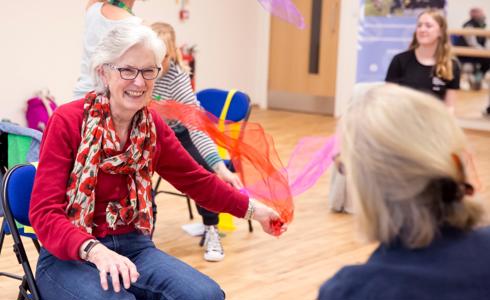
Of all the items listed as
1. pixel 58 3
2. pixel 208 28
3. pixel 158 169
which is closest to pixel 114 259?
pixel 158 169

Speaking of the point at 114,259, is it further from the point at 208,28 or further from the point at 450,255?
the point at 208,28

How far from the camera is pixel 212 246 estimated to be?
4.16 m

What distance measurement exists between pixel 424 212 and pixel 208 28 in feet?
26.6

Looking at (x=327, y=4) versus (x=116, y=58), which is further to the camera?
(x=327, y=4)

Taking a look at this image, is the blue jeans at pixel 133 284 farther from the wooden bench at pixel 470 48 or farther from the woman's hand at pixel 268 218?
the wooden bench at pixel 470 48

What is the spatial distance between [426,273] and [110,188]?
1276 millimetres

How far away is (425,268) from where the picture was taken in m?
1.32

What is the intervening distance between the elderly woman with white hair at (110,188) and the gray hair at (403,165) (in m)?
0.91

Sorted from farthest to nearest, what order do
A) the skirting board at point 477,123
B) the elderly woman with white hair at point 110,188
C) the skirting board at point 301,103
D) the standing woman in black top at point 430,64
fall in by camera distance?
the skirting board at point 301,103 → the skirting board at point 477,123 → the standing woman in black top at point 430,64 → the elderly woman with white hair at point 110,188

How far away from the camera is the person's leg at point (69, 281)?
208cm

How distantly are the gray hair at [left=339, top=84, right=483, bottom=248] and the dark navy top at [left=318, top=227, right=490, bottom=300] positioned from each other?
3 cm

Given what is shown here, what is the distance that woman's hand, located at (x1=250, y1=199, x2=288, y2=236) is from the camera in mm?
2518

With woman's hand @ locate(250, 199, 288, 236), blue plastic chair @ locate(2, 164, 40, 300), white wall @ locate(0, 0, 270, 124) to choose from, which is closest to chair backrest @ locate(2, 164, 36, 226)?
Result: blue plastic chair @ locate(2, 164, 40, 300)

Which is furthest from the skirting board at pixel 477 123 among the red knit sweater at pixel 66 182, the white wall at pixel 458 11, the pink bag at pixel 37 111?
the red knit sweater at pixel 66 182
